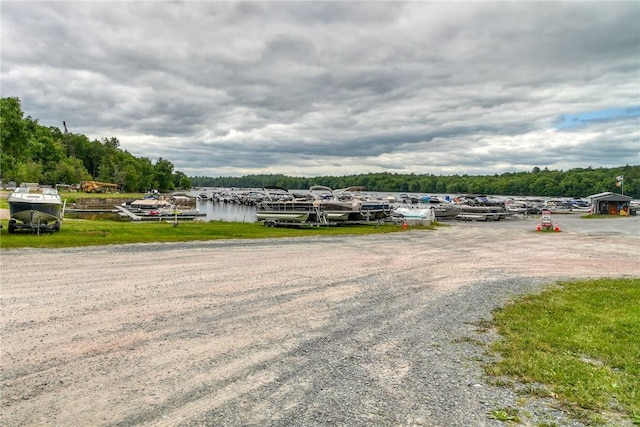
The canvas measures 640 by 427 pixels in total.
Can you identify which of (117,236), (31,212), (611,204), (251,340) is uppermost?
(31,212)

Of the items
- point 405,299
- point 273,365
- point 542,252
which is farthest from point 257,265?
point 542,252

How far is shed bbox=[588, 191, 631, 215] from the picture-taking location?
43.6 metres

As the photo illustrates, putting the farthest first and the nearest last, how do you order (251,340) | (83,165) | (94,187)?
1. (83,165)
2. (94,187)
3. (251,340)

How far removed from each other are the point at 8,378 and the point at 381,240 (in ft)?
53.7

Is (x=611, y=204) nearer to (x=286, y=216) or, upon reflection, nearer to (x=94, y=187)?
(x=286, y=216)

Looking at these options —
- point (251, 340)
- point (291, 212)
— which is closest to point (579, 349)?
point (251, 340)

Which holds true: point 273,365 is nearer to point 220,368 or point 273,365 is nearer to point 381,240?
point 220,368

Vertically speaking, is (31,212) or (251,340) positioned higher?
(31,212)

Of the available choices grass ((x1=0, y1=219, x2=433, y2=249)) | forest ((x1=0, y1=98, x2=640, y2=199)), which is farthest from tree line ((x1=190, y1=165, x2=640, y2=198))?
grass ((x1=0, y1=219, x2=433, y2=249))

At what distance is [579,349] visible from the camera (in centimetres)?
588

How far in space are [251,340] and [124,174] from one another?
104 meters

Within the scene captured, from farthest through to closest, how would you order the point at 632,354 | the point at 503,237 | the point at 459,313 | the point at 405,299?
the point at 503,237 < the point at 405,299 < the point at 459,313 < the point at 632,354

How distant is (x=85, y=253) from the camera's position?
13.4 meters

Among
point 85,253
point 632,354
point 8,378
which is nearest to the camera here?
point 8,378
